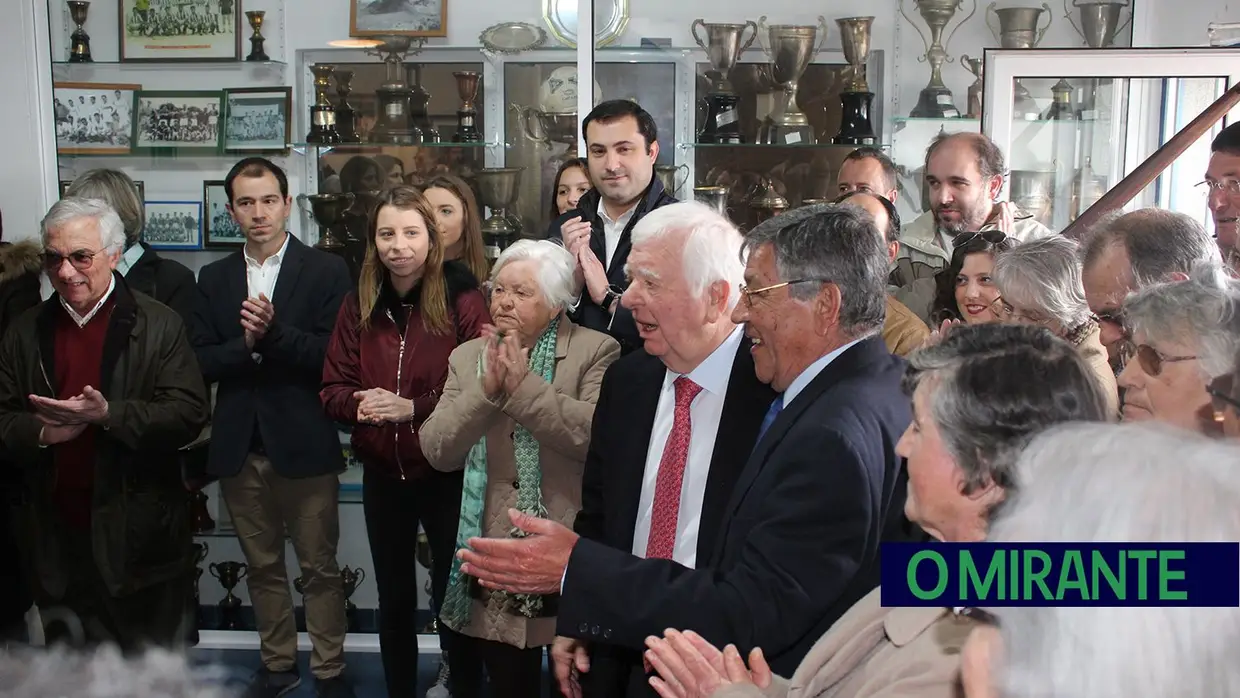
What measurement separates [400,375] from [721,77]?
189cm

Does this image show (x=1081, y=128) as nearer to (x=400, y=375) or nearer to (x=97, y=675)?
(x=400, y=375)

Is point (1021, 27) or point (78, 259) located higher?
point (1021, 27)

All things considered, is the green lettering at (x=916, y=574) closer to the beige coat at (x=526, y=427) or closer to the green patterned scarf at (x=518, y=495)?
the beige coat at (x=526, y=427)

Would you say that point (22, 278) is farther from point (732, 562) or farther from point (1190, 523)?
point (1190, 523)

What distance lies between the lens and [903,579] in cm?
145

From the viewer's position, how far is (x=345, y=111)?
4590 millimetres

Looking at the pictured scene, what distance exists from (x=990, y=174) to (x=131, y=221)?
2.85m

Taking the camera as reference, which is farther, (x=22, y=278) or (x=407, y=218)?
(x=22, y=278)

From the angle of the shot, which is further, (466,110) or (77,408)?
(466,110)

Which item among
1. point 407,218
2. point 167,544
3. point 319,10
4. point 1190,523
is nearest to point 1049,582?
point 1190,523

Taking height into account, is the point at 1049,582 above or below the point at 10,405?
above

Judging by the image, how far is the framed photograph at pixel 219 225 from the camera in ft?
15.2

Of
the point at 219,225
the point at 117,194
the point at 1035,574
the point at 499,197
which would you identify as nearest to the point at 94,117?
the point at 219,225

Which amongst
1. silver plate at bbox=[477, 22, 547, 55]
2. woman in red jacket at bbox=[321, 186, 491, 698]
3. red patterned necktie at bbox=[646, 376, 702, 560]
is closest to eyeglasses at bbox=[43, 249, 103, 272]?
woman in red jacket at bbox=[321, 186, 491, 698]
